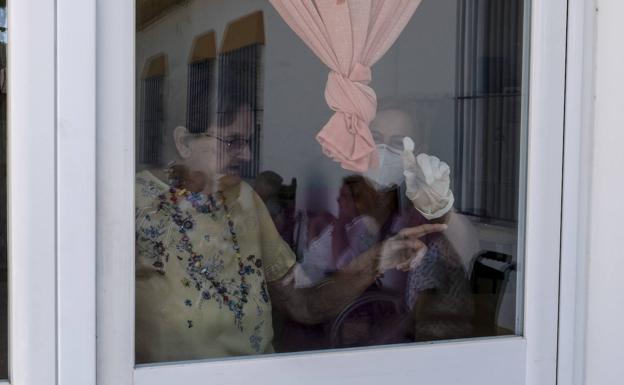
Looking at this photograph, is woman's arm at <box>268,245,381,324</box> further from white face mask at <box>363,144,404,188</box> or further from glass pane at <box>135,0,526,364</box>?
white face mask at <box>363,144,404,188</box>

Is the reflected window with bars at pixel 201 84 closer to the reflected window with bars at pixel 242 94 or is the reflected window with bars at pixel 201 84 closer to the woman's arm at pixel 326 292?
the reflected window with bars at pixel 242 94

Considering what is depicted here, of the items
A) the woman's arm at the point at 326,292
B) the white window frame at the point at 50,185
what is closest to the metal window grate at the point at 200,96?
the white window frame at the point at 50,185

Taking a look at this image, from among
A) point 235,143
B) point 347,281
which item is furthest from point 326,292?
point 235,143

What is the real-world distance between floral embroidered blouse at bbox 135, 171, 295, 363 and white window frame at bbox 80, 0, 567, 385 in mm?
54

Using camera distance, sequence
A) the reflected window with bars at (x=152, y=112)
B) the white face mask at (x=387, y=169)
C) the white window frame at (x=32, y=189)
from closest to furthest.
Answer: the white window frame at (x=32, y=189) → the reflected window with bars at (x=152, y=112) → the white face mask at (x=387, y=169)

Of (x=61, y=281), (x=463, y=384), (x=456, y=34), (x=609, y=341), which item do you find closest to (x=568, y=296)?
(x=609, y=341)

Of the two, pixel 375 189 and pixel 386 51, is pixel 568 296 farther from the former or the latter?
pixel 386 51

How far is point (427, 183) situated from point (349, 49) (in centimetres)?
34

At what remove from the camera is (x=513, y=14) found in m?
1.79

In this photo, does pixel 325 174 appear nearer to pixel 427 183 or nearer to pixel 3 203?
pixel 427 183

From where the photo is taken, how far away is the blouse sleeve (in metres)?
1.64

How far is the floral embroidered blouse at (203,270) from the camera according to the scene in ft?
→ 4.94

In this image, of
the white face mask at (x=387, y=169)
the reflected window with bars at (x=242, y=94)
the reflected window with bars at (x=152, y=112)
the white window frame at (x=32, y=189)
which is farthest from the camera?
the white face mask at (x=387, y=169)

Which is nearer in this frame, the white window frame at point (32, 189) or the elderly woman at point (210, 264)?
the white window frame at point (32, 189)
